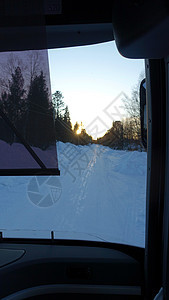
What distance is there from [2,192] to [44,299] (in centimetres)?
524

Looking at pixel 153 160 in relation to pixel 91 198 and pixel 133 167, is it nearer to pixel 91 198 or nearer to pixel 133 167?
pixel 91 198

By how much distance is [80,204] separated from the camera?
635 centimetres

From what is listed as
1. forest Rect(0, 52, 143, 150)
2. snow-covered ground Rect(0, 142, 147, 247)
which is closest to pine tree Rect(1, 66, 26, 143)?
forest Rect(0, 52, 143, 150)

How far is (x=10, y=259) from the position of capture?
216 centimetres

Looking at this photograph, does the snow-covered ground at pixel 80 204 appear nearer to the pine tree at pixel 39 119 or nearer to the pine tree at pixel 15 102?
the pine tree at pixel 39 119

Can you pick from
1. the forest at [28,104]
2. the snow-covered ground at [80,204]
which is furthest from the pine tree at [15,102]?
the snow-covered ground at [80,204]

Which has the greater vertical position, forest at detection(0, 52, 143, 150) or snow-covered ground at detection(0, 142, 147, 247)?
forest at detection(0, 52, 143, 150)

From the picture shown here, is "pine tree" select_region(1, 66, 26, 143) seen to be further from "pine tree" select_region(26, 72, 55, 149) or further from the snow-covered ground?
the snow-covered ground

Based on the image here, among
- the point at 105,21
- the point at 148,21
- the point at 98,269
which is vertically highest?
the point at 105,21

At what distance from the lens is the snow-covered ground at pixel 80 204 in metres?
3.11

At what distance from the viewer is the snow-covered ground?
123 inches

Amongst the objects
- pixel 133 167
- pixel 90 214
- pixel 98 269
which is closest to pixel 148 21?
pixel 98 269

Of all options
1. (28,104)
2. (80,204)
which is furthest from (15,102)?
(80,204)

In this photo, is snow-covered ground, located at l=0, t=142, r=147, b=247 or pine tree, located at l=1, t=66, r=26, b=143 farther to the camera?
snow-covered ground, located at l=0, t=142, r=147, b=247
